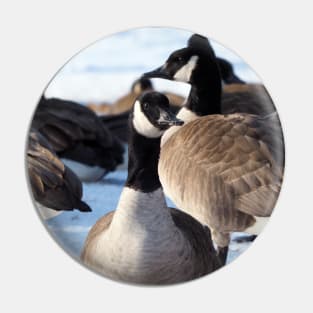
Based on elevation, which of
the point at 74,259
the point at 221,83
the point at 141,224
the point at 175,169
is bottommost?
the point at 74,259

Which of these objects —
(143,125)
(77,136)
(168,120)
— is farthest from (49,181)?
(168,120)

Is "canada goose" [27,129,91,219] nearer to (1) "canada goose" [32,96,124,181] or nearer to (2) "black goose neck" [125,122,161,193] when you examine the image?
(1) "canada goose" [32,96,124,181]

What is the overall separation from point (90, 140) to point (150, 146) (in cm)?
35

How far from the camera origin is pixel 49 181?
3.37 m

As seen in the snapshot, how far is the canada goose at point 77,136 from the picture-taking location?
337cm

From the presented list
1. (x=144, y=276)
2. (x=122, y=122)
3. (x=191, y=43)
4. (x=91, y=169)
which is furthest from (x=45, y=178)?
(x=191, y=43)

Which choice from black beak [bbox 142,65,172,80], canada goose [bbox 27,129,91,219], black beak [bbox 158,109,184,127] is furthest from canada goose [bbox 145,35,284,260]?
canada goose [bbox 27,129,91,219]

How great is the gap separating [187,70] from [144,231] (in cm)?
80

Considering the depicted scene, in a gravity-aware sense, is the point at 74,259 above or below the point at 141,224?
below

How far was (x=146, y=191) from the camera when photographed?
3252mm

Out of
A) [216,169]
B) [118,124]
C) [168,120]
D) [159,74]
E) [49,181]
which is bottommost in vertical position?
[49,181]

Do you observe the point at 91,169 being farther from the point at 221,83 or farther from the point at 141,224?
the point at 221,83

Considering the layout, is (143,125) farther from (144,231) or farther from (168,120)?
(144,231)

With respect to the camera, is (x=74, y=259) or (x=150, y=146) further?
(x=74, y=259)
